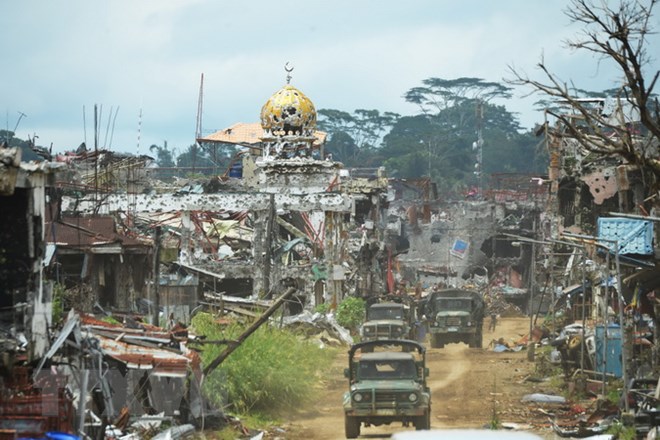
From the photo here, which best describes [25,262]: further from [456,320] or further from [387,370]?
[456,320]

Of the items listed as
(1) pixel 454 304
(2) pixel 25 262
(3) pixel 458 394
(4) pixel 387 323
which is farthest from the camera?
(1) pixel 454 304

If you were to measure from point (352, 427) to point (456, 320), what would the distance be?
21400 mm

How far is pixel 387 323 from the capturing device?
3872cm

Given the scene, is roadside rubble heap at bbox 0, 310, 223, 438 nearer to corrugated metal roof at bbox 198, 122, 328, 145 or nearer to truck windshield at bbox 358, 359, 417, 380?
truck windshield at bbox 358, 359, 417, 380

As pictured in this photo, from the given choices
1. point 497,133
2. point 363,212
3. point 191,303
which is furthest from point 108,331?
point 497,133

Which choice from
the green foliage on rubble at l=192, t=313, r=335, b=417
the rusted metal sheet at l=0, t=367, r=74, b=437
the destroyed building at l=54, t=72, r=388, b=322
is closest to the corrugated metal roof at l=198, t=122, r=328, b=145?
the destroyed building at l=54, t=72, r=388, b=322

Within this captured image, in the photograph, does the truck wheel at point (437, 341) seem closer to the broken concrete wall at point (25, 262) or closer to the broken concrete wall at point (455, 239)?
the broken concrete wall at point (25, 262)

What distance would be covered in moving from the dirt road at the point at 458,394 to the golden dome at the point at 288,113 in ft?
34.3

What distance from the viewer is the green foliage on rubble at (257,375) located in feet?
78.1

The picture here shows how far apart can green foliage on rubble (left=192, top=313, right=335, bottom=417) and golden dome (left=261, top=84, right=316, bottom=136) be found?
19826 mm

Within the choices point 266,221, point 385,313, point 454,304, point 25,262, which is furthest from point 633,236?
point 266,221

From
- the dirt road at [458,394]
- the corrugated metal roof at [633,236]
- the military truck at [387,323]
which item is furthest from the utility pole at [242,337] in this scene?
the military truck at [387,323]

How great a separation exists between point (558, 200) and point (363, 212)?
59.0 ft

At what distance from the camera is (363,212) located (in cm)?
6688
